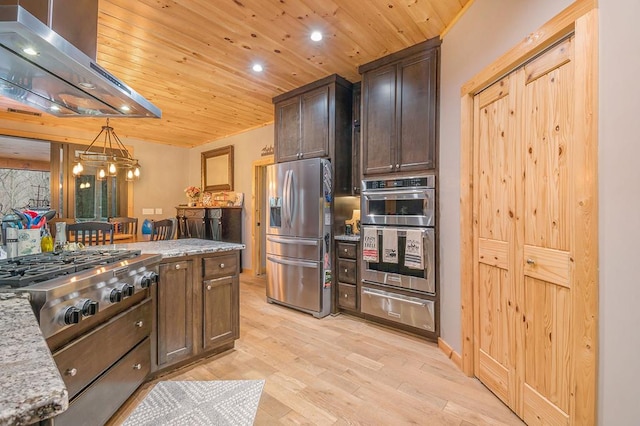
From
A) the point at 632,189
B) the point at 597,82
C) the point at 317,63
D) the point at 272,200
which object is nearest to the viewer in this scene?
the point at 632,189

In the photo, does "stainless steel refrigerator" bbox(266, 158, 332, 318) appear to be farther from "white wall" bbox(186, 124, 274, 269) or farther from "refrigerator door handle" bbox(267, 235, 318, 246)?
"white wall" bbox(186, 124, 274, 269)

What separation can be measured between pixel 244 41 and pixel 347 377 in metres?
2.97

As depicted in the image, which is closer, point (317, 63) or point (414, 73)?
point (414, 73)

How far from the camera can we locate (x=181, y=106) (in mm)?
4438

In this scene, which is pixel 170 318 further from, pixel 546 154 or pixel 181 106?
pixel 181 106

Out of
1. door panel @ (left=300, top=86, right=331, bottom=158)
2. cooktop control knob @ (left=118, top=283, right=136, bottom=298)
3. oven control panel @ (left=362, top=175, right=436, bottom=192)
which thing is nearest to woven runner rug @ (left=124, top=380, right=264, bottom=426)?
cooktop control knob @ (left=118, top=283, right=136, bottom=298)

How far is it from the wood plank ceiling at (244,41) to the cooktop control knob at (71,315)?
1.85 m

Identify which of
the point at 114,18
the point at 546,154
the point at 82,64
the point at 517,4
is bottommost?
the point at 546,154

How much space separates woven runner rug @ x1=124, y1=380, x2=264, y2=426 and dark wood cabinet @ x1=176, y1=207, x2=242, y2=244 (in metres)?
3.55

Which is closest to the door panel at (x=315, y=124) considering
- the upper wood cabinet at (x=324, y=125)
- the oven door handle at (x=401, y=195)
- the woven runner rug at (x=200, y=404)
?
the upper wood cabinet at (x=324, y=125)

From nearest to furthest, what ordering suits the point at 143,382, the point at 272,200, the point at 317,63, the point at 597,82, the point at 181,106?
the point at 597,82
the point at 143,382
the point at 317,63
the point at 272,200
the point at 181,106

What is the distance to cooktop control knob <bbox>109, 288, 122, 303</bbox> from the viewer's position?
153cm

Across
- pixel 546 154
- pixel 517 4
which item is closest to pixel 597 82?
pixel 546 154

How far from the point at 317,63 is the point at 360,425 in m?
3.17
